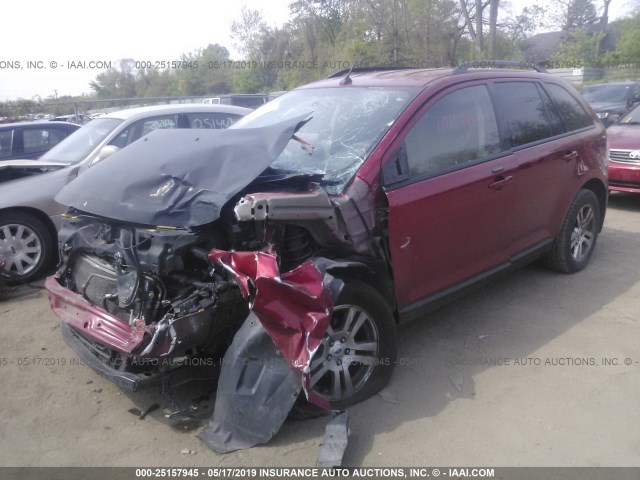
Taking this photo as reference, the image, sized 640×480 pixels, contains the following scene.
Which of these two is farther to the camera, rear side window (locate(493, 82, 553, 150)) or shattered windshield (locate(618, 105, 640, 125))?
shattered windshield (locate(618, 105, 640, 125))

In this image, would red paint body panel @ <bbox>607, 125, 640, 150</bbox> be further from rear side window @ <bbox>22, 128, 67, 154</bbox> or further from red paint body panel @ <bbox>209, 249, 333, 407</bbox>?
rear side window @ <bbox>22, 128, 67, 154</bbox>

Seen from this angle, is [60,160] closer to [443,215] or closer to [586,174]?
[443,215]

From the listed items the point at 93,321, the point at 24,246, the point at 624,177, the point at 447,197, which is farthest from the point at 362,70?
the point at 624,177

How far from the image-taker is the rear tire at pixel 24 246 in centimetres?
553

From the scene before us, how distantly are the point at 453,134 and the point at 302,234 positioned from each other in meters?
1.40

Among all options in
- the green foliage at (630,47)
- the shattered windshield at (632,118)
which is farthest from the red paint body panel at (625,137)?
the green foliage at (630,47)

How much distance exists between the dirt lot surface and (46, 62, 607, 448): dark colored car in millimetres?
277

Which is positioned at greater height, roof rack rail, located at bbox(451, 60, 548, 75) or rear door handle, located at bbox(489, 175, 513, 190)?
roof rack rail, located at bbox(451, 60, 548, 75)

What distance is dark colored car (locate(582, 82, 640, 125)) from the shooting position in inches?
564

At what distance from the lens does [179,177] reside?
10.8ft

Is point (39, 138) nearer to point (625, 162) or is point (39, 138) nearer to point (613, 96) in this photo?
point (625, 162)

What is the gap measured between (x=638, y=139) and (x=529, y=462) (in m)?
6.65

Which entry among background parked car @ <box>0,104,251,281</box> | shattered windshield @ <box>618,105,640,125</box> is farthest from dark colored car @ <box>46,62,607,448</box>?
shattered windshield @ <box>618,105,640,125</box>

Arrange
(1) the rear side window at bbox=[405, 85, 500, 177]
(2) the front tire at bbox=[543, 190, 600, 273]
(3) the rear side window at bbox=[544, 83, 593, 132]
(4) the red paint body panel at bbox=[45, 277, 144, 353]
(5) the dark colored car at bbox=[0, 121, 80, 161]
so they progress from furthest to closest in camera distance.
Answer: (5) the dark colored car at bbox=[0, 121, 80, 161], (2) the front tire at bbox=[543, 190, 600, 273], (3) the rear side window at bbox=[544, 83, 593, 132], (1) the rear side window at bbox=[405, 85, 500, 177], (4) the red paint body panel at bbox=[45, 277, 144, 353]
